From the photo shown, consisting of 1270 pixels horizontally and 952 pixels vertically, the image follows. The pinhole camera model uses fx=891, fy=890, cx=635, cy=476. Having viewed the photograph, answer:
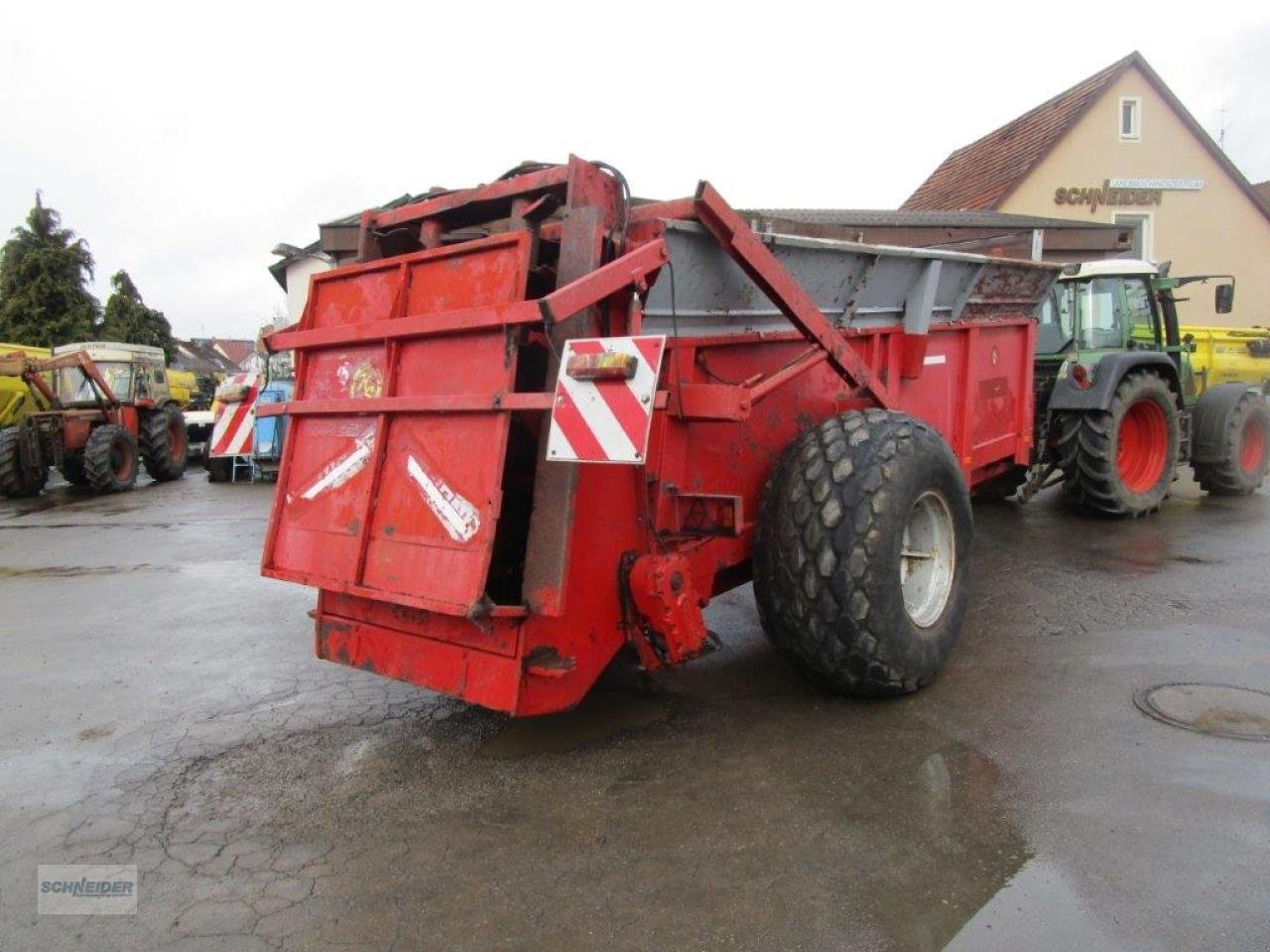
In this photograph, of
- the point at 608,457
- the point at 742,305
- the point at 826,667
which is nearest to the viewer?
the point at 608,457

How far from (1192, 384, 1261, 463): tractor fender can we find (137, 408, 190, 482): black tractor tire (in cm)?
1609

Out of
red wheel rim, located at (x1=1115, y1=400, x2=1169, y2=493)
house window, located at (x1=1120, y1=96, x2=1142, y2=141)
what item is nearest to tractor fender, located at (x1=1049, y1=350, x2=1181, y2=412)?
red wheel rim, located at (x1=1115, y1=400, x2=1169, y2=493)

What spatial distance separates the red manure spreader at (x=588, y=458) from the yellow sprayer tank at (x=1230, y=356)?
10.4 metres

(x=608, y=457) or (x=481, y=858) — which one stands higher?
(x=608, y=457)

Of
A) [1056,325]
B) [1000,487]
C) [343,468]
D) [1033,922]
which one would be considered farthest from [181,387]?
[1033,922]

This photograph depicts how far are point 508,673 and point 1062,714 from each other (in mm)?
2332

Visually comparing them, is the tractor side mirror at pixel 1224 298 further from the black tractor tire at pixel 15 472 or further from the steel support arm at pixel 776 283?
the black tractor tire at pixel 15 472

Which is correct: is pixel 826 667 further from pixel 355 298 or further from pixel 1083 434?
pixel 1083 434

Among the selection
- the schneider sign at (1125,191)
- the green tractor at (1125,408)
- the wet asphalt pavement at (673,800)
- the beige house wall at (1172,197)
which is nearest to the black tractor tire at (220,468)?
the wet asphalt pavement at (673,800)

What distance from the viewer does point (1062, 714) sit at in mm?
3715

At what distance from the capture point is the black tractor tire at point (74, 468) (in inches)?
585

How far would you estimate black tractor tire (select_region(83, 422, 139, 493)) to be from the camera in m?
14.3

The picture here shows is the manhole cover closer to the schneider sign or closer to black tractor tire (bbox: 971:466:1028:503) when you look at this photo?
black tractor tire (bbox: 971:466:1028:503)

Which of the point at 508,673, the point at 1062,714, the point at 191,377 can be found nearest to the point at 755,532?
the point at 508,673
